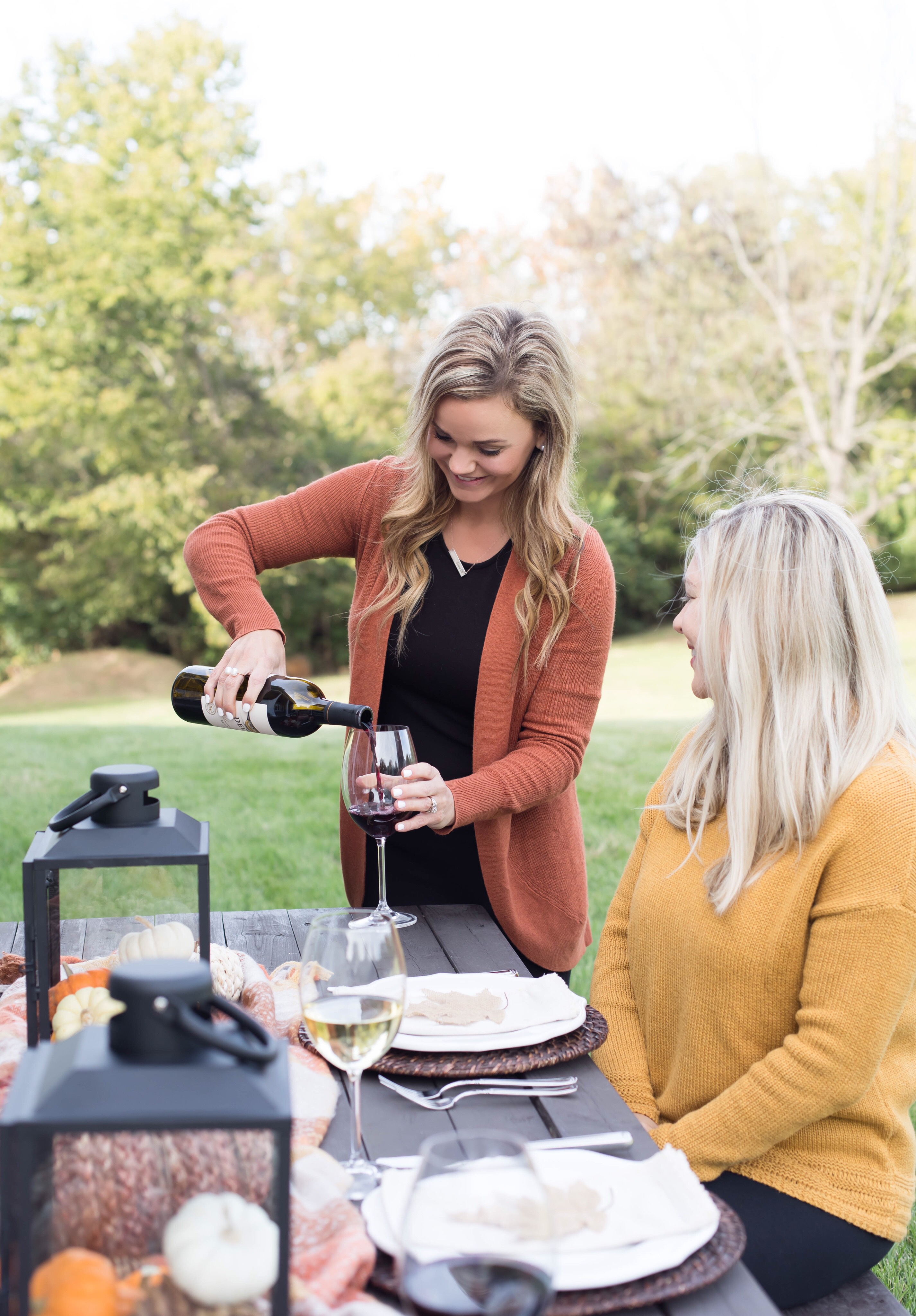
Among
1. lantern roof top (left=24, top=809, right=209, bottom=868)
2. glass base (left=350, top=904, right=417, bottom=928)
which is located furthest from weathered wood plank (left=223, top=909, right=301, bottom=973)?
lantern roof top (left=24, top=809, right=209, bottom=868)

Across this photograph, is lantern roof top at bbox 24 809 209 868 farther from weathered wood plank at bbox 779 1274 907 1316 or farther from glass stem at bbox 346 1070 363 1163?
weathered wood plank at bbox 779 1274 907 1316

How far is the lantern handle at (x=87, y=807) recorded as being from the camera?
3.97 feet

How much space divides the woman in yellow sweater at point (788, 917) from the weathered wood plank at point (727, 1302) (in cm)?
53

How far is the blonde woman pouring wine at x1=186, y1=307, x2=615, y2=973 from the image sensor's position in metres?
2.07

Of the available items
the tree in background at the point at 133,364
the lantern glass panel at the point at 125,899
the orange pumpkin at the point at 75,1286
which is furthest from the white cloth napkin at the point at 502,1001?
the tree in background at the point at 133,364

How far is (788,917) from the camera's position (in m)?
1.62

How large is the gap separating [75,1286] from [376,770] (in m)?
Result: 0.97

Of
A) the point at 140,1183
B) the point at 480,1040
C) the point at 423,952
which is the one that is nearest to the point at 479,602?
the point at 423,952

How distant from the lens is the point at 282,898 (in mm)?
4895

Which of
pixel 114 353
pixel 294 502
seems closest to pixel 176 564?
pixel 114 353

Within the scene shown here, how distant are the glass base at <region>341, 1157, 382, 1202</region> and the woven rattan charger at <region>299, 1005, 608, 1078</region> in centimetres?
23

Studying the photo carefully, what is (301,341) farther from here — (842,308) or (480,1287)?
(480,1287)

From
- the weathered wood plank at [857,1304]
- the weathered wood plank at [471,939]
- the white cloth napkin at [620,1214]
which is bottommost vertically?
the weathered wood plank at [857,1304]

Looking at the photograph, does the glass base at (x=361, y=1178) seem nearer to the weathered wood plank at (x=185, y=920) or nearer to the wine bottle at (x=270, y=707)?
the weathered wood plank at (x=185, y=920)
